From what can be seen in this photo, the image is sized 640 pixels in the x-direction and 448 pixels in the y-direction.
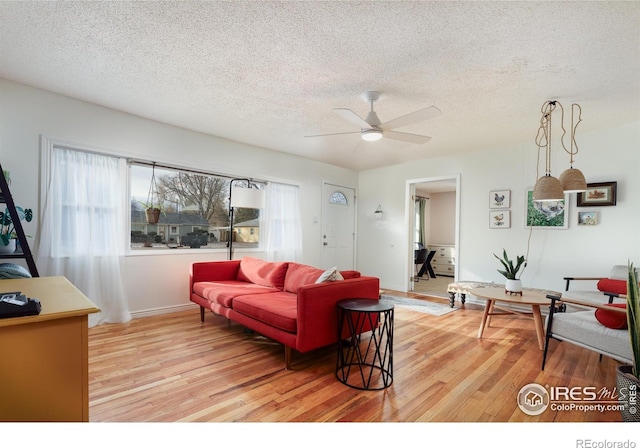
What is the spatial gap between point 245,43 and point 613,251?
190 inches

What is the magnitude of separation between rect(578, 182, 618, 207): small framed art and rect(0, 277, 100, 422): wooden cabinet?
5270mm

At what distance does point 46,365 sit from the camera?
125 centimetres

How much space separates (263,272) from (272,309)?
1.14 metres

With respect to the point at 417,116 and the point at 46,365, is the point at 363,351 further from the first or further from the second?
the point at 46,365

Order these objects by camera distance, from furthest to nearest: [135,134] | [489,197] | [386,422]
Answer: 1. [489,197]
2. [135,134]
3. [386,422]

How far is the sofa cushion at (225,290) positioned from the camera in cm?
324

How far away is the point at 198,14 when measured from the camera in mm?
2012

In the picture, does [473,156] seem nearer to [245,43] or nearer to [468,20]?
[468,20]

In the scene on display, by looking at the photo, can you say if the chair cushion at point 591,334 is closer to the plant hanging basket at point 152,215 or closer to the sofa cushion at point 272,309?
the sofa cushion at point 272,309

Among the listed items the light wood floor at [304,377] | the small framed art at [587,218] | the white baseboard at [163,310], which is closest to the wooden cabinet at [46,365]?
the light wood floor at [304,377]

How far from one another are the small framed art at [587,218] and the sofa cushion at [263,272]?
12.8 feet

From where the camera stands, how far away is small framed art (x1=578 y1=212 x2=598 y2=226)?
13.3 ft

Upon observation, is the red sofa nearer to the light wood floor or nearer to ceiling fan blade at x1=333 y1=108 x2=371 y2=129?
the light wood floor
